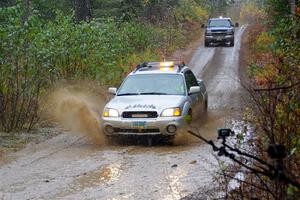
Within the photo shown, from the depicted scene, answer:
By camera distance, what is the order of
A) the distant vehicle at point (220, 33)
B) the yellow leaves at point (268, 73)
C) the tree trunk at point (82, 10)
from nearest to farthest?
the yellow leaves at point (268, 73), the tree trunk at point (82, 10), the distant vehicle at point (220, 33)

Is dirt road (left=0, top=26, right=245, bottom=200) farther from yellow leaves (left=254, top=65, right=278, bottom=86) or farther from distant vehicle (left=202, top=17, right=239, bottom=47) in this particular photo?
distant vehicle (left=202, top=17, right=239, bottom=47)

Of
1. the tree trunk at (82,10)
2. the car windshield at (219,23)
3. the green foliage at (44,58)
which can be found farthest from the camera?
the car windshield at (219,23)

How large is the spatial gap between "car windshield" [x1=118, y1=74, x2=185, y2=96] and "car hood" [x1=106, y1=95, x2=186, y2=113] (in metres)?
0.35

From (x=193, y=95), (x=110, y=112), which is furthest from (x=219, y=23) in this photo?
(x=110, y=112)

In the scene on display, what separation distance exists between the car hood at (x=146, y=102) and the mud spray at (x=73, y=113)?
0.88 meters

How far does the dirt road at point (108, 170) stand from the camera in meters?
8.34

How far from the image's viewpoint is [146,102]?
40.7ft

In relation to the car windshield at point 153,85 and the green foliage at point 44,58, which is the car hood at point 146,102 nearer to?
the car windshield at point 153,85

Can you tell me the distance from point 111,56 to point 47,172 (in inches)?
425

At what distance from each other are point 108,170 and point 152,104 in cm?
282

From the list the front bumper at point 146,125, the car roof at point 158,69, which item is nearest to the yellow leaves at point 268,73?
the front bumper at point 146,125

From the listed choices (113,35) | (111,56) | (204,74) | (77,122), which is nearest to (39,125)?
(77,122)

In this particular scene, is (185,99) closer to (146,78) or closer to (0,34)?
(146,78)

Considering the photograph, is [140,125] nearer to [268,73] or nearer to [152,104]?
[152,104]
